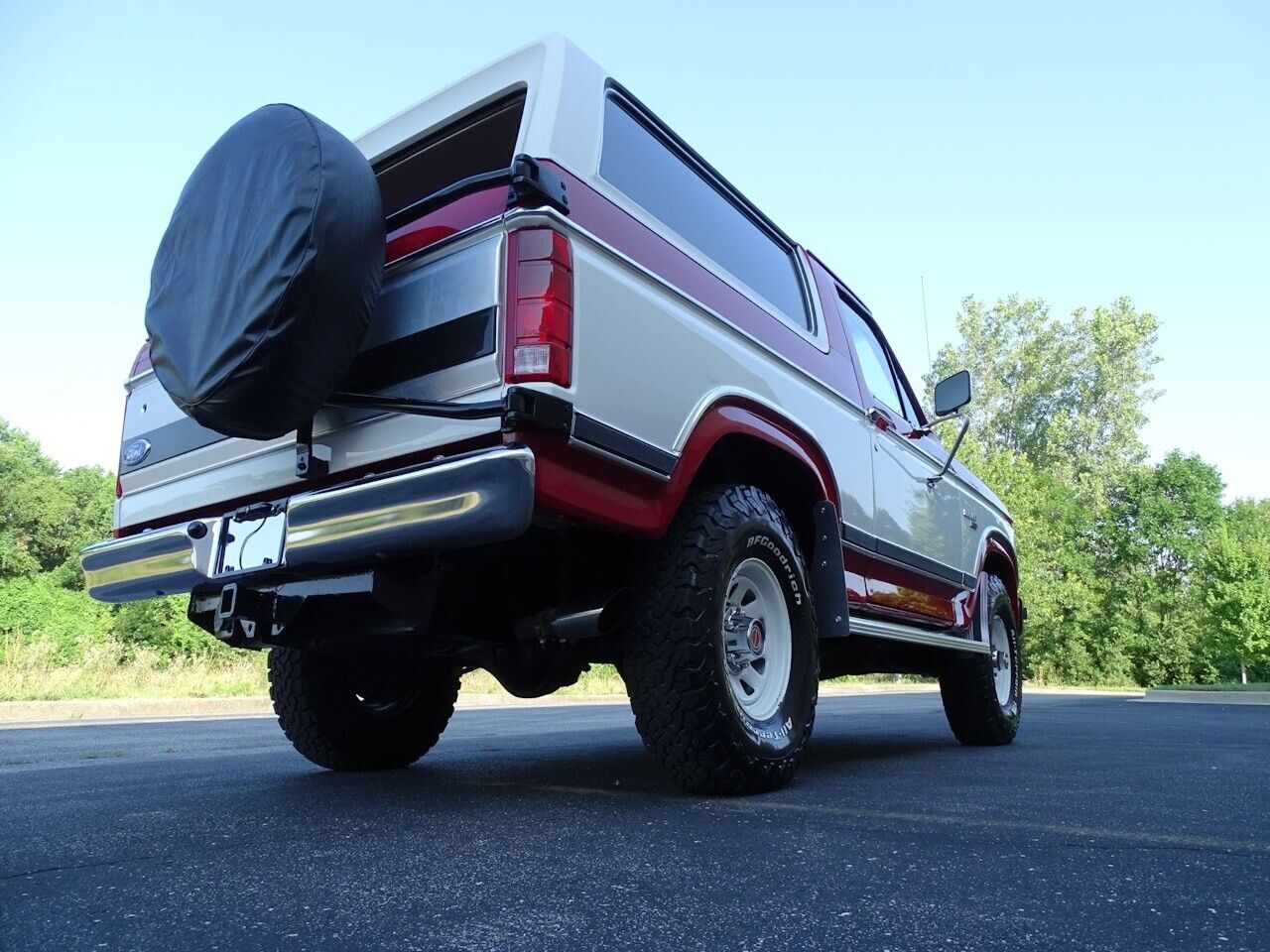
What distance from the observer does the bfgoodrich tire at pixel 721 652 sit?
9.31ft

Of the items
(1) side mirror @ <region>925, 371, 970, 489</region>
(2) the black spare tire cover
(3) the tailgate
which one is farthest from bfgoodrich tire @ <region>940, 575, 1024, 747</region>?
(2) the black spare tire cover

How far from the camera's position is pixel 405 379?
276cm

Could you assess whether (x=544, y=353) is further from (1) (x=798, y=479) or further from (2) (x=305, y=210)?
(1) (x=798, y=479)

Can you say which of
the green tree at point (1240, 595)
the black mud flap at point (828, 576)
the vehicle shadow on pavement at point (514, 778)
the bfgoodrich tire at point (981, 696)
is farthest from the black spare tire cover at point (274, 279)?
the green tree at point (1240, 595)

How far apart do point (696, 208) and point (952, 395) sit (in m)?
2.27

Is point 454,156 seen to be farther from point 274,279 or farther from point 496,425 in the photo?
point 496,425

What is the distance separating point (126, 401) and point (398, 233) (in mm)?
1605

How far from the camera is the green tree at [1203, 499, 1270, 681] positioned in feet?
105

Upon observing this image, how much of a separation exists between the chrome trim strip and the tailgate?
2.00 meters

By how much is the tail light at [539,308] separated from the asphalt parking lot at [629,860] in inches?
45.9

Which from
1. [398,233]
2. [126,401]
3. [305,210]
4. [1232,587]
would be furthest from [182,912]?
[1232,587]

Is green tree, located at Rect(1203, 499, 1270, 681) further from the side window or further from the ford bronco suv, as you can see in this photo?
the ford bronco suv

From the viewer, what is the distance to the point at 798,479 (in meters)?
3.79

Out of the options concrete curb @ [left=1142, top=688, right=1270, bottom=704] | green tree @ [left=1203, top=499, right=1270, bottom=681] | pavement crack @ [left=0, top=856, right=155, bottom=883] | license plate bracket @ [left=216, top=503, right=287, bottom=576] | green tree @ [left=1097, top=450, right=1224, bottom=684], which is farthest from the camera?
green tree @ [left=1097, top=450, right=1224, bottom=684]
